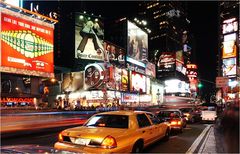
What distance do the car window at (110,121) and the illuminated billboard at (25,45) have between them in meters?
26.5

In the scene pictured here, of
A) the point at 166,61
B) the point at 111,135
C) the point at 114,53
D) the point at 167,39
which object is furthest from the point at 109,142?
the point at 167,39

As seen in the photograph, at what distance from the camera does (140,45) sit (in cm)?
7825

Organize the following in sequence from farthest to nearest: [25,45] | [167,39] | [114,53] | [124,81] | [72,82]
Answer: [167,39], [114,53], [124,81], [72,82], [25,45]

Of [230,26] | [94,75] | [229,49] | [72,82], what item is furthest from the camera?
[230,26]

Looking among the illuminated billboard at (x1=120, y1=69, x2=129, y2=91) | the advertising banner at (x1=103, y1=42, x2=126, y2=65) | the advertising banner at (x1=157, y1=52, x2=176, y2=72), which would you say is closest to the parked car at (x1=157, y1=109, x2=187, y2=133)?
the advertising banner at (x1=103, y1=42, x2=126, y2=65)

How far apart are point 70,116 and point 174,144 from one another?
11.0 m

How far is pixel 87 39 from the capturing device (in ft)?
197

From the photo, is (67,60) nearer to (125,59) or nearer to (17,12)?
(125,59)

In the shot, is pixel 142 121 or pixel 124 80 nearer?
pixel 142 121

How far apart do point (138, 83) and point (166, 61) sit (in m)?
52.3

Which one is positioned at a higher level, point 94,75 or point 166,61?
point 166,61

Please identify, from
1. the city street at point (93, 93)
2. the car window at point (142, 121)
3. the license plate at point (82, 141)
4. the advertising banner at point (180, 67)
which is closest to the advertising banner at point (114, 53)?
the city street at point (93, 93)

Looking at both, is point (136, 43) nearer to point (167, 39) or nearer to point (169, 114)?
point (169, 114)

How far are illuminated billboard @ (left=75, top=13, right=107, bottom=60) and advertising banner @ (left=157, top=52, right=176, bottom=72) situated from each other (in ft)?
203
